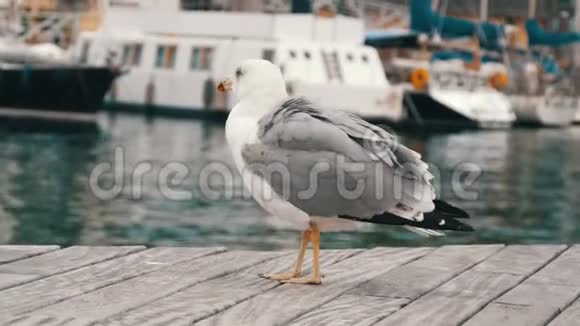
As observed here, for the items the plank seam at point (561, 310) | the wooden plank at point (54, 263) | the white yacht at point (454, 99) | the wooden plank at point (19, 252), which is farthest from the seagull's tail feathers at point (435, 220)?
the white yacht at point (454, 99)

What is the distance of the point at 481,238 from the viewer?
11.9 m

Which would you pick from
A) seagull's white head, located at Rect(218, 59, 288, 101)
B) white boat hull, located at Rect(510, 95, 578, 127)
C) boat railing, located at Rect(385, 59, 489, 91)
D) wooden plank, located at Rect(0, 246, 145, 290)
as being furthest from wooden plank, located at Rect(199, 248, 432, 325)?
white boat hull, located at Rect(510, 95, 578, 127)

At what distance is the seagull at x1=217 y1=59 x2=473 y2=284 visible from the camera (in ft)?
12.5

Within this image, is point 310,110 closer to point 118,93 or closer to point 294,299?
point 294,299

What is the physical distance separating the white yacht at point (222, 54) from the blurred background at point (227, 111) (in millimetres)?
50

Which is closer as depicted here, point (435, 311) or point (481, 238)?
point (435, 311)

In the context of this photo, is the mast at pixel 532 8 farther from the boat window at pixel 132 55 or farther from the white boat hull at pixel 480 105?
the boat window at pixel 132 55

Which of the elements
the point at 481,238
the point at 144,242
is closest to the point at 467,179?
the point at 481,238

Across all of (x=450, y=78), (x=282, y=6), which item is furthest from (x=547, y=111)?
(x=282, y=6)

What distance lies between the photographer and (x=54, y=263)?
4195 millimetres

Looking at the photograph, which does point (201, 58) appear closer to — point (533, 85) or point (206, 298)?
point (533, 85)

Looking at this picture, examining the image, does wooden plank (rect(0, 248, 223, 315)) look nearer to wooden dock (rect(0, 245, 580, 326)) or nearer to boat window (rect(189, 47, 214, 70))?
wooden dock (rect(0, 245, 580, 326))

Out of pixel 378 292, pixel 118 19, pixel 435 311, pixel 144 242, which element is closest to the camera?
pixel 435 311

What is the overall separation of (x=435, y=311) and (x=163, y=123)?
95.4 ft
